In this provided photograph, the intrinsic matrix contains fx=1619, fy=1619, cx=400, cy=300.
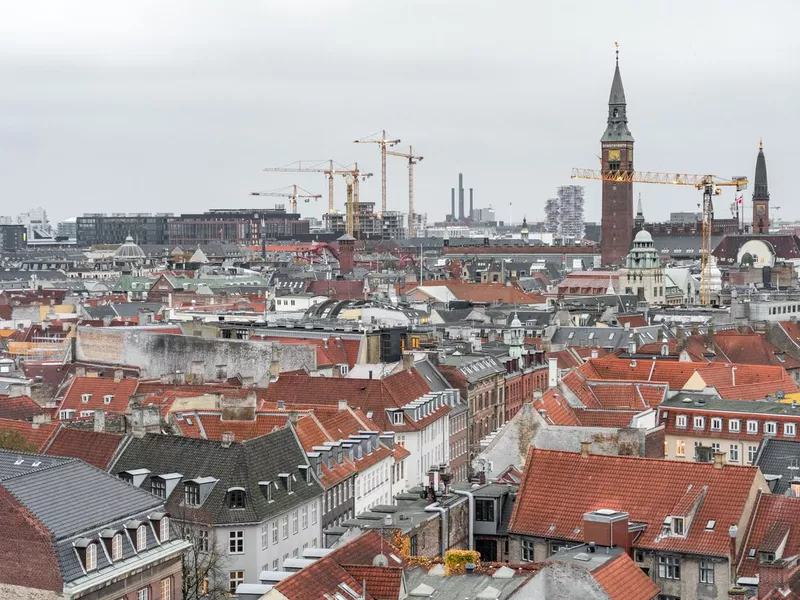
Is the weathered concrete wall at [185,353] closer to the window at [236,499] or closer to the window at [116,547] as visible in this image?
the window at [236,499]

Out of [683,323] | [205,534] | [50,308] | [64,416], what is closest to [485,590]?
[205,534]

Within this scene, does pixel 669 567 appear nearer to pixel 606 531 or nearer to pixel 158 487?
pixel 606 531

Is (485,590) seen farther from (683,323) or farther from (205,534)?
(683,323)

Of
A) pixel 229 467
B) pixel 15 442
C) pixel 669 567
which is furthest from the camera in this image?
pixel 15 442

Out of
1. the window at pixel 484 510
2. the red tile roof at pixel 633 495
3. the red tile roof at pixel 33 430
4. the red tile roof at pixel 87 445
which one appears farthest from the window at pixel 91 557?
the red tile roof at pixel 33 430

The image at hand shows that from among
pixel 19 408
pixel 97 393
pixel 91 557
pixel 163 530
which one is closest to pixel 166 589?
pixel 163 530

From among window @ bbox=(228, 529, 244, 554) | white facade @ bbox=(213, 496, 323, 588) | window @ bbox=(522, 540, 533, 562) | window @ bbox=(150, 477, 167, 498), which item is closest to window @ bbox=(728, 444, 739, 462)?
white facade @ bbox=(213, 496, 323, 588)
